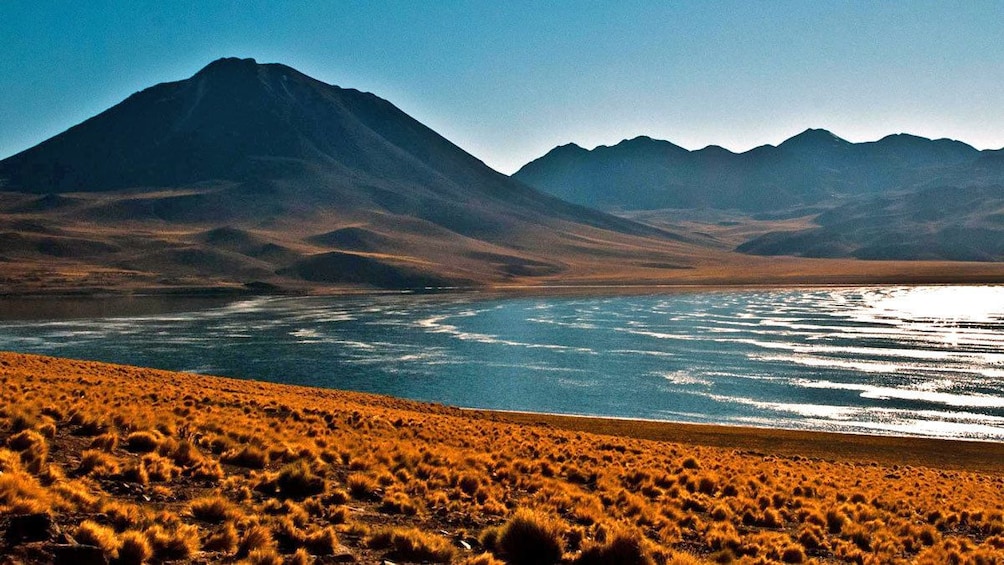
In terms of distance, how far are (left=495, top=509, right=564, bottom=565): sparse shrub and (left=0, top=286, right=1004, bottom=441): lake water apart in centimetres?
3650

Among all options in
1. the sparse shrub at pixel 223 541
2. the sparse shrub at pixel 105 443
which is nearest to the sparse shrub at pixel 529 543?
the sparse shrub at pixel 223 541

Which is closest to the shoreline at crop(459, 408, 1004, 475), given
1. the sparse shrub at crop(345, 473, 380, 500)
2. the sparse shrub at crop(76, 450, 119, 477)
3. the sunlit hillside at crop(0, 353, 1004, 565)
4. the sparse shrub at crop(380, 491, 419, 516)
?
the sunlit hillside at crop(0, 353, 1004, 565)

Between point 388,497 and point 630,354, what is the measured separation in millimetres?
61242

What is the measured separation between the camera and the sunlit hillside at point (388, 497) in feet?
29.6

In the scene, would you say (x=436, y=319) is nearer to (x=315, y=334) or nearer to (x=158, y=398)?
(x=315, y=334)

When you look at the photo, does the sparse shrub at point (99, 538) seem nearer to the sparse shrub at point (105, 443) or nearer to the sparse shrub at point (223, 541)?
the sparse shrub at point (223, 541)

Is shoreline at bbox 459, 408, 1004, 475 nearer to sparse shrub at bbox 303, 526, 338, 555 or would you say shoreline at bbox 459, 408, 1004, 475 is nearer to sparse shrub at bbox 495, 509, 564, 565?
sparse shrub at bbox 495, 509, 564, 565

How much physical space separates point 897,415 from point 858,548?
122ft

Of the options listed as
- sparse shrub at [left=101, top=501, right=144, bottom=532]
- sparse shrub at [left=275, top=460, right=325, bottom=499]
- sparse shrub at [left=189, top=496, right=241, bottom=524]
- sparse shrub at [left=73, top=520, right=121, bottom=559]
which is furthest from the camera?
sparse shrub at [left=275, top=460, right=325, bottom=499]

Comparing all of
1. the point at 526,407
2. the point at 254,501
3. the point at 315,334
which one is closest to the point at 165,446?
the point at 254,501

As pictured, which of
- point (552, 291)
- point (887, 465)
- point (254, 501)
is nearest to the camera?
point (254, 501)

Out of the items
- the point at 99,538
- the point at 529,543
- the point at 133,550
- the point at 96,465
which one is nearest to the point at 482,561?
the point at 529,543

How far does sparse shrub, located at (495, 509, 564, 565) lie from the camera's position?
980 centimetres

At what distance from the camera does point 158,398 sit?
21969 millimetres
